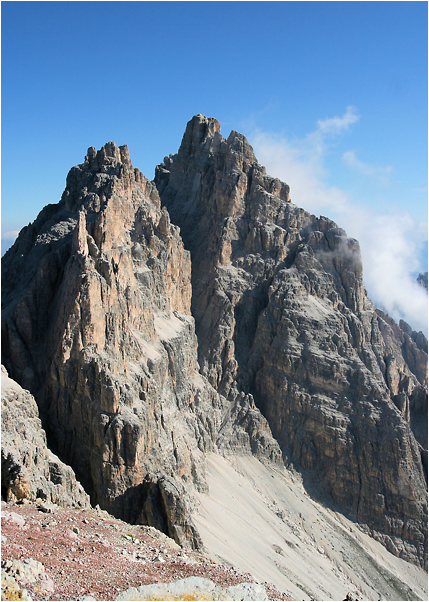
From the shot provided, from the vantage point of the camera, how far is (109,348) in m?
47.6

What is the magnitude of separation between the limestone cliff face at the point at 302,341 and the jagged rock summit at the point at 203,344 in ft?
0.93

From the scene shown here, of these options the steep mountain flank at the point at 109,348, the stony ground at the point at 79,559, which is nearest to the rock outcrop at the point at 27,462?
the stony ground at the point at 79,559

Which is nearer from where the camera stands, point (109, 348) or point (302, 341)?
point (109, 348)

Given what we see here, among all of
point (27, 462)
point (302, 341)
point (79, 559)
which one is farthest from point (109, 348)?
point (302, 341)

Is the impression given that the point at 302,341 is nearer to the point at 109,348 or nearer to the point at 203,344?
the point at 203,344

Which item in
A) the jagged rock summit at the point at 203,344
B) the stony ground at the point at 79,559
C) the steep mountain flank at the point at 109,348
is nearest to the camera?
the stony ground at the point at 79,559

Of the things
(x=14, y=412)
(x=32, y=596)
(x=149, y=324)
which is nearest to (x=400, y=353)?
(x=149, y=324)

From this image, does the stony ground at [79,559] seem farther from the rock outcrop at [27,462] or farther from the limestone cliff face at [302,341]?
the limestone cliff face at [302,341]

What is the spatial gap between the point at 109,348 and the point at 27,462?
59.0 ft

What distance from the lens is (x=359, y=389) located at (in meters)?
85.7

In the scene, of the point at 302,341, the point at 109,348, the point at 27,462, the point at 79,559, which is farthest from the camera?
the point at 302,341

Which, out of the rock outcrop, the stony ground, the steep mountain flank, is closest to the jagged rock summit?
the steep mountain flank

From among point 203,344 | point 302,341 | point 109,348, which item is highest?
point 302,341

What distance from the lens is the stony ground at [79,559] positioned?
18188mm
